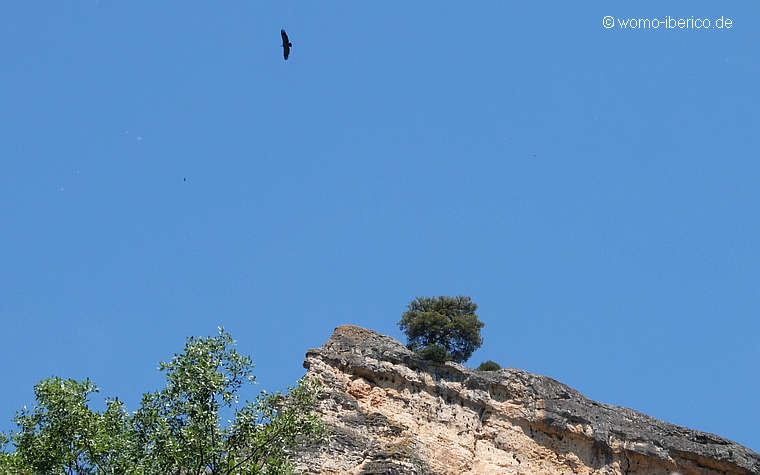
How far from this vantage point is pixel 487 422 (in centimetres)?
5928

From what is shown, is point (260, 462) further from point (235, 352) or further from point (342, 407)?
point (342, 407)

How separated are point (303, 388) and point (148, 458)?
492 cm

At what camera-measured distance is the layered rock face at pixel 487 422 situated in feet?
187

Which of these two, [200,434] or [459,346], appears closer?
[200,434]

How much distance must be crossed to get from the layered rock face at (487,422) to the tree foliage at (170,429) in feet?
54.7

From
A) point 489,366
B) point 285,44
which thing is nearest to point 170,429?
point 285,44

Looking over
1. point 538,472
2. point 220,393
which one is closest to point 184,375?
point 220,393

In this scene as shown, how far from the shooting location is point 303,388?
40000 millimetres

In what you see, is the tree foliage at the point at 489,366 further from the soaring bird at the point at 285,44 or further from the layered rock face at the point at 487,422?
the soaring bird at the point at 285,44

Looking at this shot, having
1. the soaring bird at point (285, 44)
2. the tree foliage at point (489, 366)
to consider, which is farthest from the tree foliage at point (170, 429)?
the tree foliage at point (489, 366)

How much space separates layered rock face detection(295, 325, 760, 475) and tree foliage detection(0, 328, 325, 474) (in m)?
16.7

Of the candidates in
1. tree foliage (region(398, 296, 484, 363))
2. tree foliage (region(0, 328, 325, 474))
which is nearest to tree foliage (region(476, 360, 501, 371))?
tree foliage (region(398, 296, 484, 363))

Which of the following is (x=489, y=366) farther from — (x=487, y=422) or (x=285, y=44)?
(x=285, y=44)

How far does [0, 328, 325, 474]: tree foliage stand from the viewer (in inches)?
1459
